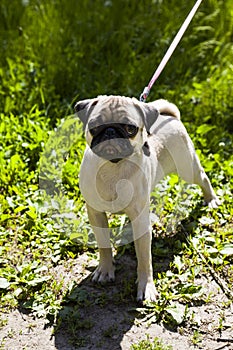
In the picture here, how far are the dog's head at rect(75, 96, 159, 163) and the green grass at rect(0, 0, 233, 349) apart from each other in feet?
3.24

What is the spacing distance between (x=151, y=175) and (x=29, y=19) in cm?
337

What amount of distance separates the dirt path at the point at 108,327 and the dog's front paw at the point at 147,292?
0.22 feet

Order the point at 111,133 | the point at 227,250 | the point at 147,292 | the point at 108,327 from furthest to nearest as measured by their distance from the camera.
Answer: the point at 227,250
the point at 147,292
the point at 108,327
the point at 111,133

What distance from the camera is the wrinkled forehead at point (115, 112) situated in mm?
2883

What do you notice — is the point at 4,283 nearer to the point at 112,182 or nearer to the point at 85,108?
the point at 112,182

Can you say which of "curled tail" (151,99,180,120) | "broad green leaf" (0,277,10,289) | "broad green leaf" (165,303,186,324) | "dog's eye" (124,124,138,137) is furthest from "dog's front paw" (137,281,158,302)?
"curled tail" (151,99,180,120)

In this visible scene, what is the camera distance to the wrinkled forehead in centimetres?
288

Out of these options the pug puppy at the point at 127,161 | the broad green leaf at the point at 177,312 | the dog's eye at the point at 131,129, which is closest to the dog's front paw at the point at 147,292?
the pug puppy at the point at 127,161

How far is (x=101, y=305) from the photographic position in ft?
11.1

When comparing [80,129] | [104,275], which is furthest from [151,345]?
[80,129]

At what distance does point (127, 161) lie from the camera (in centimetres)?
311

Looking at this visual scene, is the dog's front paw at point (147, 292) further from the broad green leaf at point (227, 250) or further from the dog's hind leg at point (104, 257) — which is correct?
the broad green leaf at point (227, 250)

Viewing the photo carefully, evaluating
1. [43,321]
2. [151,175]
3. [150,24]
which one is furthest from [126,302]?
[150,24]

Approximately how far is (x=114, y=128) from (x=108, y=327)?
114cm
